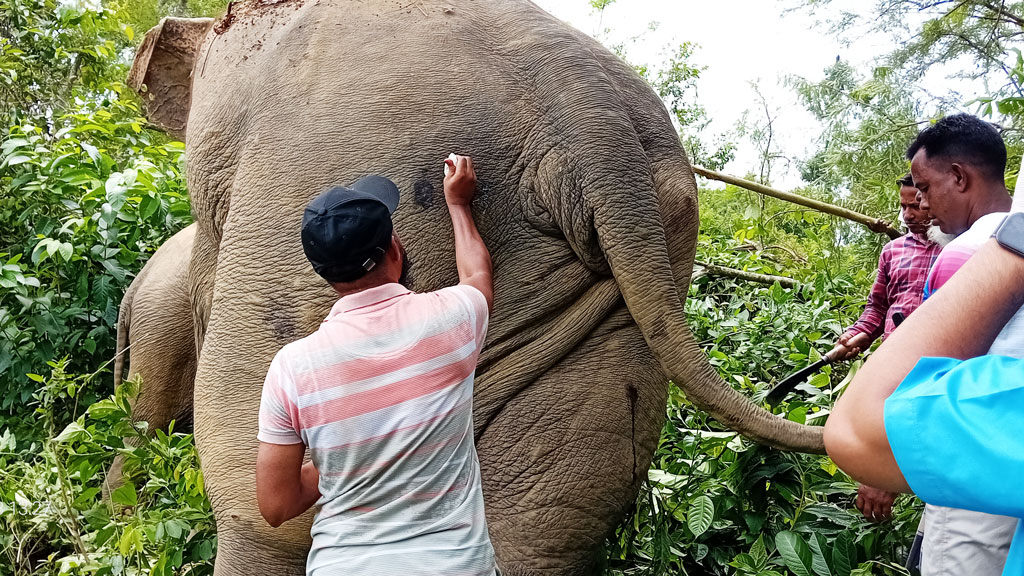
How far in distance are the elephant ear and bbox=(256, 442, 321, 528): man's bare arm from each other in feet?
5.93

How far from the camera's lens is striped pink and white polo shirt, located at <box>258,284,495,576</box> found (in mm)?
1458

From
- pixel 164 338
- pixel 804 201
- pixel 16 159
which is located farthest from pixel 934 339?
pixel 16 159

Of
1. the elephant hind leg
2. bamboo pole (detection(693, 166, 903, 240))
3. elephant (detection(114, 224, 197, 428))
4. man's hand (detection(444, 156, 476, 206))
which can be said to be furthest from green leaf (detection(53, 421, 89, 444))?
bamboo pole (detection(693, 166, 903, 240))

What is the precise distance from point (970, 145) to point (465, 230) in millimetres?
1806

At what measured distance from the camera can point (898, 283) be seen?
122 inches

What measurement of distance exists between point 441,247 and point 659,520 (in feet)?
3.98

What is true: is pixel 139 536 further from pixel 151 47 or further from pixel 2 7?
pixel 2 7

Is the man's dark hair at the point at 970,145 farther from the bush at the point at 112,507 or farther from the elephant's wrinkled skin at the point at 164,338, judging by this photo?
the elephant's wrinkled skin at the point at 164,338

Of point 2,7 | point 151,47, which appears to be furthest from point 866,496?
point 2,7

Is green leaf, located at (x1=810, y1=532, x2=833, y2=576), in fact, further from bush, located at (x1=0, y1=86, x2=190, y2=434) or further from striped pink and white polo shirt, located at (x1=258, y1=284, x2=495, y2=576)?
bush, located at (x1=0, y1=86, x2=190, y2=434)

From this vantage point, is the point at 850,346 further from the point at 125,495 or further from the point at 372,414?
the point at 125,495

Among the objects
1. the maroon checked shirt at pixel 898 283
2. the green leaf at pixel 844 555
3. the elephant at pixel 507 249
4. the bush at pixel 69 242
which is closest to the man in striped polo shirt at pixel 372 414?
the elephant at pixel 507 249

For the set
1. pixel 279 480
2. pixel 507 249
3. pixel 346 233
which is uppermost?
pixel 346 233

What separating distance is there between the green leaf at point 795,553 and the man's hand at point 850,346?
94 cm
